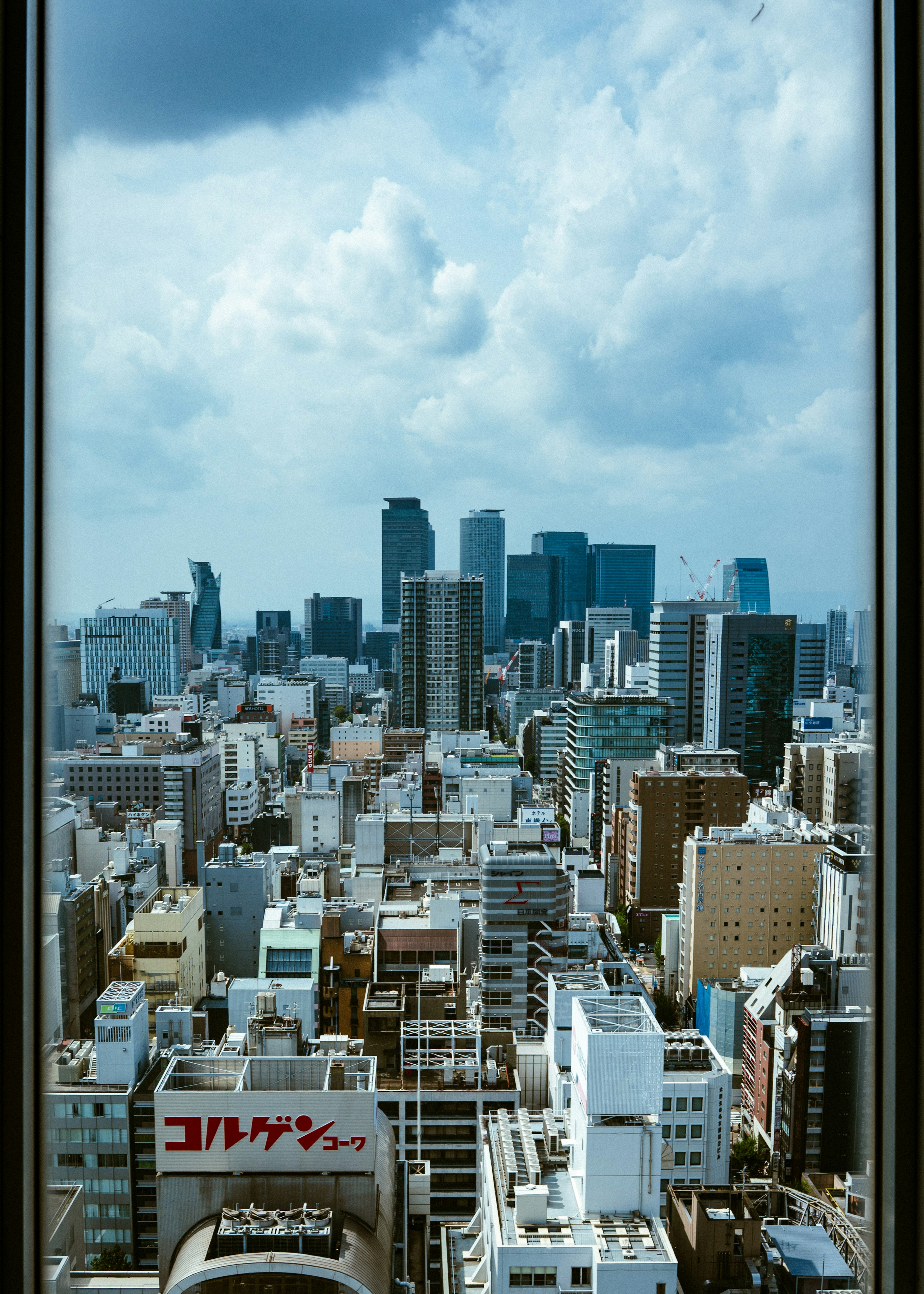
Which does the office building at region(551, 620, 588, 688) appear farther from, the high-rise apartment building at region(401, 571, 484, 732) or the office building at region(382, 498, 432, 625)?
the office building at region(382, 498, 432, 625)

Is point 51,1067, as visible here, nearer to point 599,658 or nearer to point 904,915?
point 904,915

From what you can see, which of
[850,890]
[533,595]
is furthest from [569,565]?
[850,890]

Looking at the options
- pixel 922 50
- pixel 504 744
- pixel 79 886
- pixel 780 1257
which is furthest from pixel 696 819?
pixel 504 744

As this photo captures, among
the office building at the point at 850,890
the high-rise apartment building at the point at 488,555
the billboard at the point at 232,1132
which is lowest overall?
the billboard at the point at 232,1132

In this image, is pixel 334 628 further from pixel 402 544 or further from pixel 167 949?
pixel 167 949

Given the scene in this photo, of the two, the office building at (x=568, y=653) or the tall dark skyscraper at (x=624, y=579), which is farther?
the office building at (x=568, y=653)

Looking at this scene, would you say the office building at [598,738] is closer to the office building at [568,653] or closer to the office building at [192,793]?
the office building at [568,653]

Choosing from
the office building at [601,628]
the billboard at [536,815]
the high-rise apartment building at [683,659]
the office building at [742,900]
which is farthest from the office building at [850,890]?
the billboard at [536,815]
